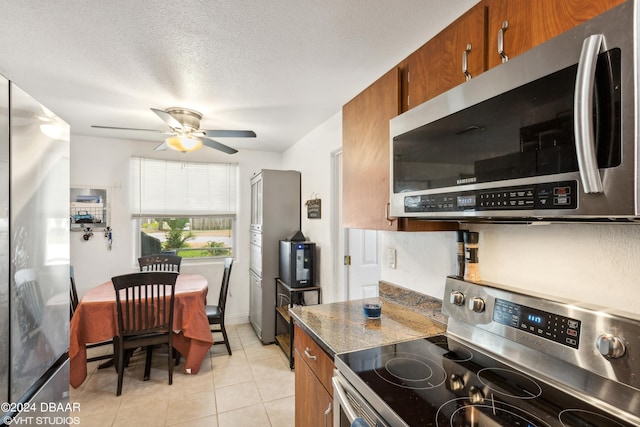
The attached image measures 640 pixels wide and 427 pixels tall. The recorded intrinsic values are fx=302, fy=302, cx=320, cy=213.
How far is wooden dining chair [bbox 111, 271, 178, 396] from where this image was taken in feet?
8.04

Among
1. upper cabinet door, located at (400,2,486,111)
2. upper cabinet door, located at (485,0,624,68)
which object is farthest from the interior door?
upper cabinet door, located at (485,0,624,68)

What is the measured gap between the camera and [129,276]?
7.97ft

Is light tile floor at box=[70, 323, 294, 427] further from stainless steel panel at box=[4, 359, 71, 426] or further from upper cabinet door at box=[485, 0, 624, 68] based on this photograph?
upper cabinet door at box=[485, 0, 624, 68]

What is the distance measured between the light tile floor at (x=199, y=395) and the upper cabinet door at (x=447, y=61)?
2.25 m

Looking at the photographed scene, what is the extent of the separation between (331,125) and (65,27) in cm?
195

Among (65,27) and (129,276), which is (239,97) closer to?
(65,27)

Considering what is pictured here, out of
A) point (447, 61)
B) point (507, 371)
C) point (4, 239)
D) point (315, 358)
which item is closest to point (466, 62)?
point (447, 61)

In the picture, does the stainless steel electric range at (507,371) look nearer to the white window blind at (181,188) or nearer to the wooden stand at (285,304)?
the wooden stand at (285,304)

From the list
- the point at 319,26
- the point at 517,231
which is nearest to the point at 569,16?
the point at 517,231

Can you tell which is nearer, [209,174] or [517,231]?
[517,231]

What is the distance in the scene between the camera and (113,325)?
2521mm

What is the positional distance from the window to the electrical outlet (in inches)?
108

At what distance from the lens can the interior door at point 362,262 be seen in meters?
2.90

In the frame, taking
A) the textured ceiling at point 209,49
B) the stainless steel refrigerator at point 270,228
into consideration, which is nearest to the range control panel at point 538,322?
the textured ceiling at point 209,49
